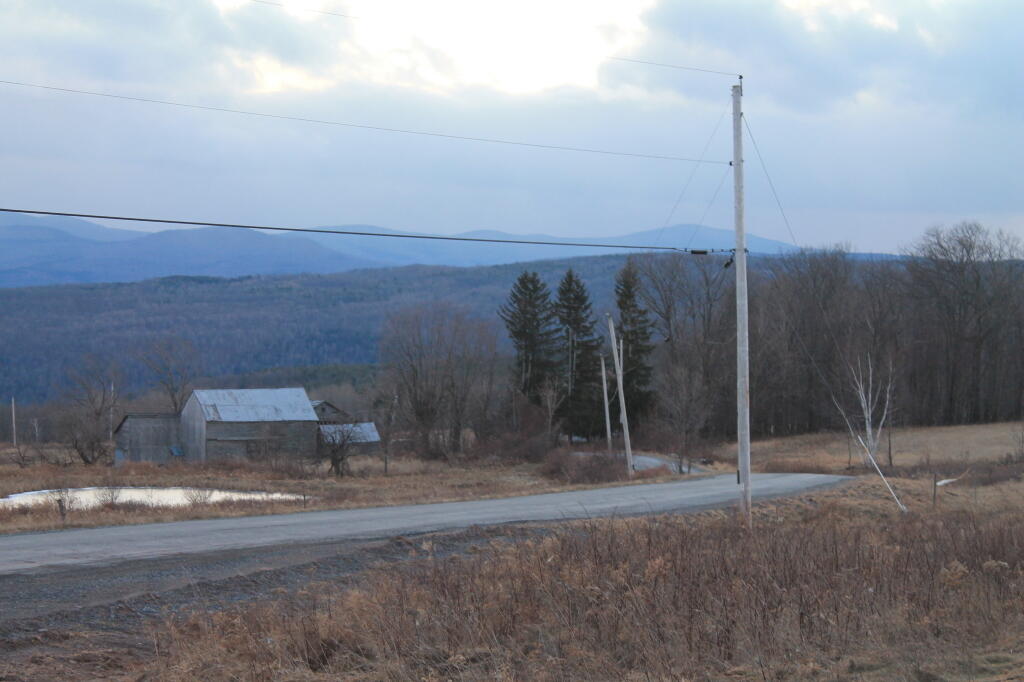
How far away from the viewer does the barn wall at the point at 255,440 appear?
62938mm

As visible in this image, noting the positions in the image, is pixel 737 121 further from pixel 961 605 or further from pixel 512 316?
pixel 512 316

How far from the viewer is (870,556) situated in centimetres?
Result: 974

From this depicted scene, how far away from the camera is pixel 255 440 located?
6375 cm

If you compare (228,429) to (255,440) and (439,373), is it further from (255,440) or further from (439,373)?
(439,373)

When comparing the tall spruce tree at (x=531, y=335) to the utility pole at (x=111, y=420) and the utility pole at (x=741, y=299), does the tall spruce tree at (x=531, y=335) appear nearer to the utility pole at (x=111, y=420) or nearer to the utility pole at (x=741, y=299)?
the utility pole at (x=111, y=420)

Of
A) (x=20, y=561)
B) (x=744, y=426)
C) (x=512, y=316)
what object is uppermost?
(x=512, y=316)

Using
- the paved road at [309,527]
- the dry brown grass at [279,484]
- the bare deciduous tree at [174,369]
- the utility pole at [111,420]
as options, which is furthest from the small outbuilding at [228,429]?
the paved road at [309,527]

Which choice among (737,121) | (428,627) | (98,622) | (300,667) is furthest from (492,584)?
(737,121)

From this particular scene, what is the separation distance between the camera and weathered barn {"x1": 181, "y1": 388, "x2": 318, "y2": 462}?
63.2 metres

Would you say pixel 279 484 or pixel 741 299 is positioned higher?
pixel 741 299

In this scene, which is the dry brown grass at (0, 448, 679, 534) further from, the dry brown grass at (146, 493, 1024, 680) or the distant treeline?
the distant treeline

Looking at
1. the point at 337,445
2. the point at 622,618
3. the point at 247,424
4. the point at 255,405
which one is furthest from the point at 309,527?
the point at 255,405

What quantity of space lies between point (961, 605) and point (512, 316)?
68.7 metres

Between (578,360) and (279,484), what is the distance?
36028mm
